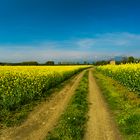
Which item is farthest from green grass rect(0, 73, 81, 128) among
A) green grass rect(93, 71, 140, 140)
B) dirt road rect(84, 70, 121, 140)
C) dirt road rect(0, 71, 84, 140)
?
green grass rect(93, 71, 140, 140)

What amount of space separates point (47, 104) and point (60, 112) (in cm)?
302

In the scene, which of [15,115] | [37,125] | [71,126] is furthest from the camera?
[15,115]

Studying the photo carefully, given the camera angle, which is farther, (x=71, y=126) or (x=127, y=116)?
(x=127, y=116)

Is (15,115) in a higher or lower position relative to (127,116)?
lower

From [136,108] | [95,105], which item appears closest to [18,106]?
[95,105]

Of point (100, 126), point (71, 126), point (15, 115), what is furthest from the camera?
point (15, 115)

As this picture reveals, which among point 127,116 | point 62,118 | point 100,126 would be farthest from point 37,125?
point 127,116

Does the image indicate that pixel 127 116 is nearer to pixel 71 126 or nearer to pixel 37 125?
pixel 71 126

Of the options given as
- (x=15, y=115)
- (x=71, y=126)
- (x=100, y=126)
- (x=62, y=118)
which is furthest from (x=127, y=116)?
(x=15, y=115)

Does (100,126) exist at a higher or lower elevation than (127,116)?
lower

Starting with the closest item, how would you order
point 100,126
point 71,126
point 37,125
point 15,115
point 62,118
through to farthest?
point 71,126
point 100,126
point 37,125
point 62,118
point 15,115

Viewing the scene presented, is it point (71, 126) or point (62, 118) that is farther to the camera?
point (62, 118)

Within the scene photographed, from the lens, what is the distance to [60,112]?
14.4m

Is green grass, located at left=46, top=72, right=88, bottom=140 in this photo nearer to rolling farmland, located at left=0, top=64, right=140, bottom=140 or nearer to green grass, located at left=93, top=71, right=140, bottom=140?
rolling farmland, located at left=0, top=64, right=140, bottom=140
